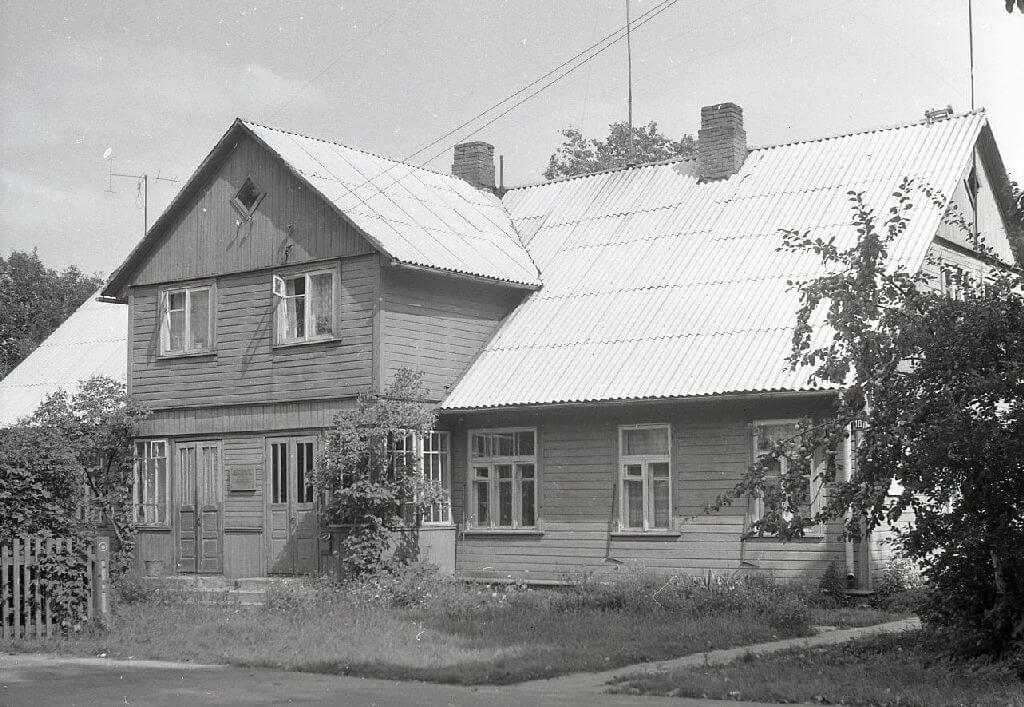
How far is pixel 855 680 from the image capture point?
484 inches

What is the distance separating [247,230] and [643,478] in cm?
880

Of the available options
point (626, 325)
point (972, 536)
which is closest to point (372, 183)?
point (626, 325)

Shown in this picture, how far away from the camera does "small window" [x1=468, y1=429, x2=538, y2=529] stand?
23.9m

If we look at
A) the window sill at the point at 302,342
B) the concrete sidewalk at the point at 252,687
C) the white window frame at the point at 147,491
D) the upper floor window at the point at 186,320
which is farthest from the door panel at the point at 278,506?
the concrete sidewalk at the point at 252,687

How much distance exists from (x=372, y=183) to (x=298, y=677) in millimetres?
14091

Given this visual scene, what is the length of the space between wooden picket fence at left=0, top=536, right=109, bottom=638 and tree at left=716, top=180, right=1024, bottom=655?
7.99 meters

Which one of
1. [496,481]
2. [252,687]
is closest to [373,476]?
[496,481]

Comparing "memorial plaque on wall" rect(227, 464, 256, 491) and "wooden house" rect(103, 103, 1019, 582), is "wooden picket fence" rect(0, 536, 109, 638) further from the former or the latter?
"memorial plaque on wall" rect(227, 464, 256, 491)

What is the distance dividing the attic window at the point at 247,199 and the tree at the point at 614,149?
71.4 ft

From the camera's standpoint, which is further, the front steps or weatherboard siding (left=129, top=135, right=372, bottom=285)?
weatherboard siding (left=129, top=135, right=372, bottom=285)

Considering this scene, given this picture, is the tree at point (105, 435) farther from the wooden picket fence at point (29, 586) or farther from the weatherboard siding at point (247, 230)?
the wooden picket fence at point (29, 586)

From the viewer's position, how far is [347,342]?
23781mm

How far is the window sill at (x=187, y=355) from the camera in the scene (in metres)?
25.7

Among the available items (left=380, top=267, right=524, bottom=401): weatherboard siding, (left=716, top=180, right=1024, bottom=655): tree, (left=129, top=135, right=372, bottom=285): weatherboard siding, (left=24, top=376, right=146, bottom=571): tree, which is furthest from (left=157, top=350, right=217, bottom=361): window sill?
(left=716, top=180, right=1024, bottom=655): tree
